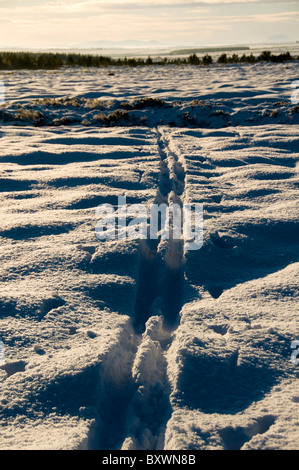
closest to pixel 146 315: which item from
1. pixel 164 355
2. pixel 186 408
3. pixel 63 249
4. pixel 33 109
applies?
pixel 164 355

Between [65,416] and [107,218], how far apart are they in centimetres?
198

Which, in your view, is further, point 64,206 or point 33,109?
point 33,109

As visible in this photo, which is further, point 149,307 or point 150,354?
point 149,307

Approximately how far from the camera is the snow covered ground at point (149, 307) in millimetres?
1612

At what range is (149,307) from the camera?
2.39 metres

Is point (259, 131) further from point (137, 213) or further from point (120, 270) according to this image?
point (120, 270)

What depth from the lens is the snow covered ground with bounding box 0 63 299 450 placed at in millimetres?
1612

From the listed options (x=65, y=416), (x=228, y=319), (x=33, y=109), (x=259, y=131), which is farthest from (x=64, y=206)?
(x=33, y=109)

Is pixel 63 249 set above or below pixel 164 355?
above

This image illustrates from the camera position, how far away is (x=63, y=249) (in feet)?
9.45
